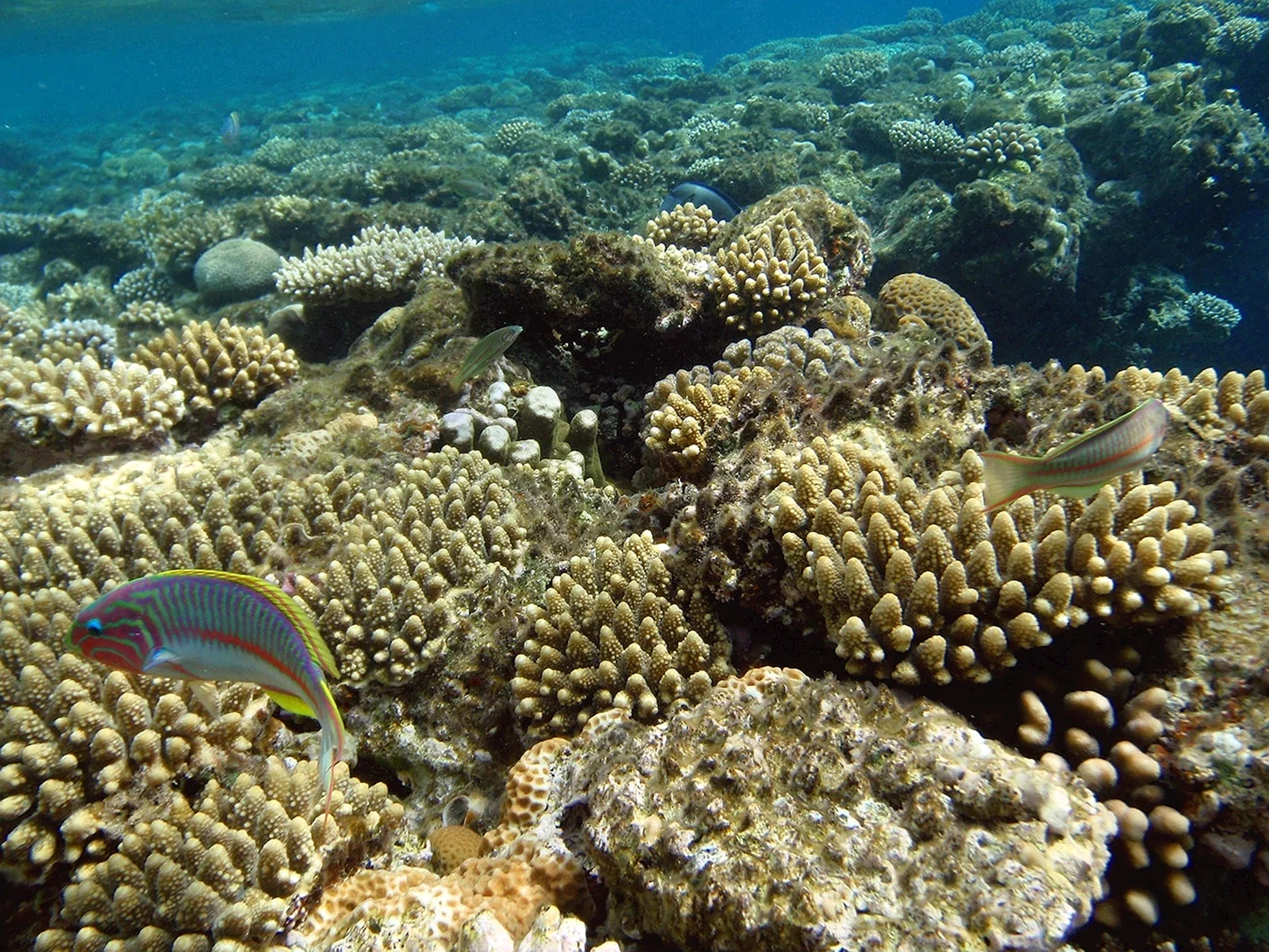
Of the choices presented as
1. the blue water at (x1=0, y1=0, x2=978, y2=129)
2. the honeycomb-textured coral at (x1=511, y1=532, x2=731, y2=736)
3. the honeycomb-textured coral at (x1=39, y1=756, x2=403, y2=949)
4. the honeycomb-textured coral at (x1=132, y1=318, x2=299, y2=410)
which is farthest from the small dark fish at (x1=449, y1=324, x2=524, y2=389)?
the blue water at (x1=0, y1=0, x2=978, y2=129)

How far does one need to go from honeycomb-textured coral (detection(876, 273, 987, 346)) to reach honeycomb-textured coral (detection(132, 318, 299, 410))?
633 centimetres

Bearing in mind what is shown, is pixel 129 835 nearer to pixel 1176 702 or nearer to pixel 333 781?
pixel 333 781

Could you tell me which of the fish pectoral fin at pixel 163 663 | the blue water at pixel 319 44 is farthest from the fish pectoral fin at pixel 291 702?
the blue water at pixel 319 44

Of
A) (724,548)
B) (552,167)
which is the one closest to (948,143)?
(552,167)

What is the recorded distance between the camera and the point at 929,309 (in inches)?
261

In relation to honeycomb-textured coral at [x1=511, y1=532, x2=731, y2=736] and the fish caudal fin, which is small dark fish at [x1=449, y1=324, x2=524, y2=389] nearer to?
honeycomb-textured coral at [x1=511, y1=532, x2=731, y2=736]

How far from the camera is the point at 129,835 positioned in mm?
2449

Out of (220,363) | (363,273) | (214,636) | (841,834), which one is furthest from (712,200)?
(214,636)

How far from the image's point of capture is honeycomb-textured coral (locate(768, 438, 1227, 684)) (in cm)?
257

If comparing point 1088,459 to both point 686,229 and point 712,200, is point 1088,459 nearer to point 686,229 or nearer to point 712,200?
point 686,229

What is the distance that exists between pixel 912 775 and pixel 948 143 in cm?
1442

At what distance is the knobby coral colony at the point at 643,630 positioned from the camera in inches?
83.9

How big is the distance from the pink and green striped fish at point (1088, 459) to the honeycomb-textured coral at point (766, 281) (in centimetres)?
393

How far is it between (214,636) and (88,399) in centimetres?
493
